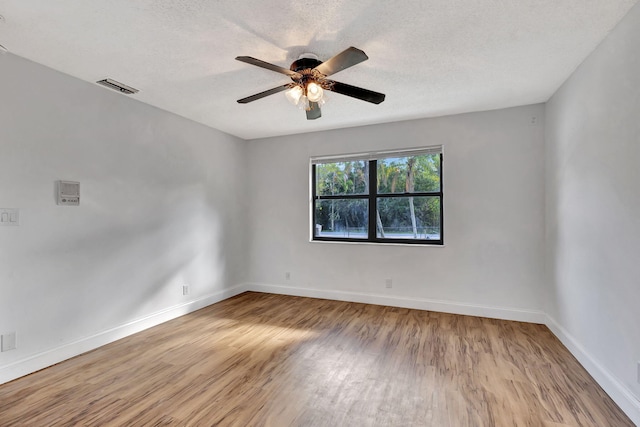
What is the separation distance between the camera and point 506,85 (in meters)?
2.85

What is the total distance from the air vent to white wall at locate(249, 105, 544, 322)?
85.8 inches

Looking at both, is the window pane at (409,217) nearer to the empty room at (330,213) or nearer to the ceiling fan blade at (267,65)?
the empty room at (330,213)

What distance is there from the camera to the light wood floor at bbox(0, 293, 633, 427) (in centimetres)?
185

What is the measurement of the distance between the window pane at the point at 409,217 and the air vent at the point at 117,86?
3.15 metres

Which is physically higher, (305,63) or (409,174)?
(305,63)

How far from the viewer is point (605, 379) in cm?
209

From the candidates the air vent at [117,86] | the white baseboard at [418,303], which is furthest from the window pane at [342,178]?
the air vent at [117,86]

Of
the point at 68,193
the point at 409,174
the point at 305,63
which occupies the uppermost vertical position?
→ the point at 305,63

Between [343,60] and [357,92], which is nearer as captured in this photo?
[343,60]

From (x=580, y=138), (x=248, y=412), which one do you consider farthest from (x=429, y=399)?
(x=580, y=138)

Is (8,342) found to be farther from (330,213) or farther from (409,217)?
(409,217)

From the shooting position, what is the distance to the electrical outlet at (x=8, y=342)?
2217mm

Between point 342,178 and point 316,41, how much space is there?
8.20 feet

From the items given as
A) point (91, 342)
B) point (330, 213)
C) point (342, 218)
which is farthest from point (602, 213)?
point (91, 342)
